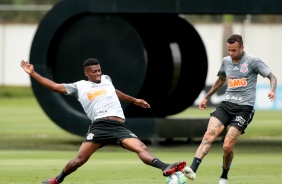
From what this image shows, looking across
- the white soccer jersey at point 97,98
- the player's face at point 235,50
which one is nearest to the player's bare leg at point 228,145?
the player's face at point 235,50

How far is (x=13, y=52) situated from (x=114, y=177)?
110ft

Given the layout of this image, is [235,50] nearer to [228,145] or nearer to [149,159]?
[228,145]

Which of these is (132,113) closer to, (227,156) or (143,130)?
(143,130)

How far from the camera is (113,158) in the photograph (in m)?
20.8

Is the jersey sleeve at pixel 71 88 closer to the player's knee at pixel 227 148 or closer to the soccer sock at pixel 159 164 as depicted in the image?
the soccer sock at pixel 159 164

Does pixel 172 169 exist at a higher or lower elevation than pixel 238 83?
lower

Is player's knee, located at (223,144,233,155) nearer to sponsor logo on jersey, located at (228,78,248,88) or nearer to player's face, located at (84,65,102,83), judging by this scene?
sponsor logo on jersey, located at (228,78,248,88)

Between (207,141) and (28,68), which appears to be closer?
(28,68)

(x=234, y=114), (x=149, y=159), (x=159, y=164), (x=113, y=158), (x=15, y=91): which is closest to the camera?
(x=159, y=164)

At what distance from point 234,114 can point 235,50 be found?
3.12 feet

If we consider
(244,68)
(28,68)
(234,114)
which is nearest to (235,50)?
(244,68)

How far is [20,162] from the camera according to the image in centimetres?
1956

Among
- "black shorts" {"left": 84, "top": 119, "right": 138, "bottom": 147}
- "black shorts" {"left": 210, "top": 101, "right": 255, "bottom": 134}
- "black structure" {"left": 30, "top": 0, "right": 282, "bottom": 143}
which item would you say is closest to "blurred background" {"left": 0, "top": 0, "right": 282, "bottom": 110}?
"black structure" {"left": 30, "top": 0, "right": 282, "bottom": 143}

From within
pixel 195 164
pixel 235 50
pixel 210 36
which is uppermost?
pixel 235 50
